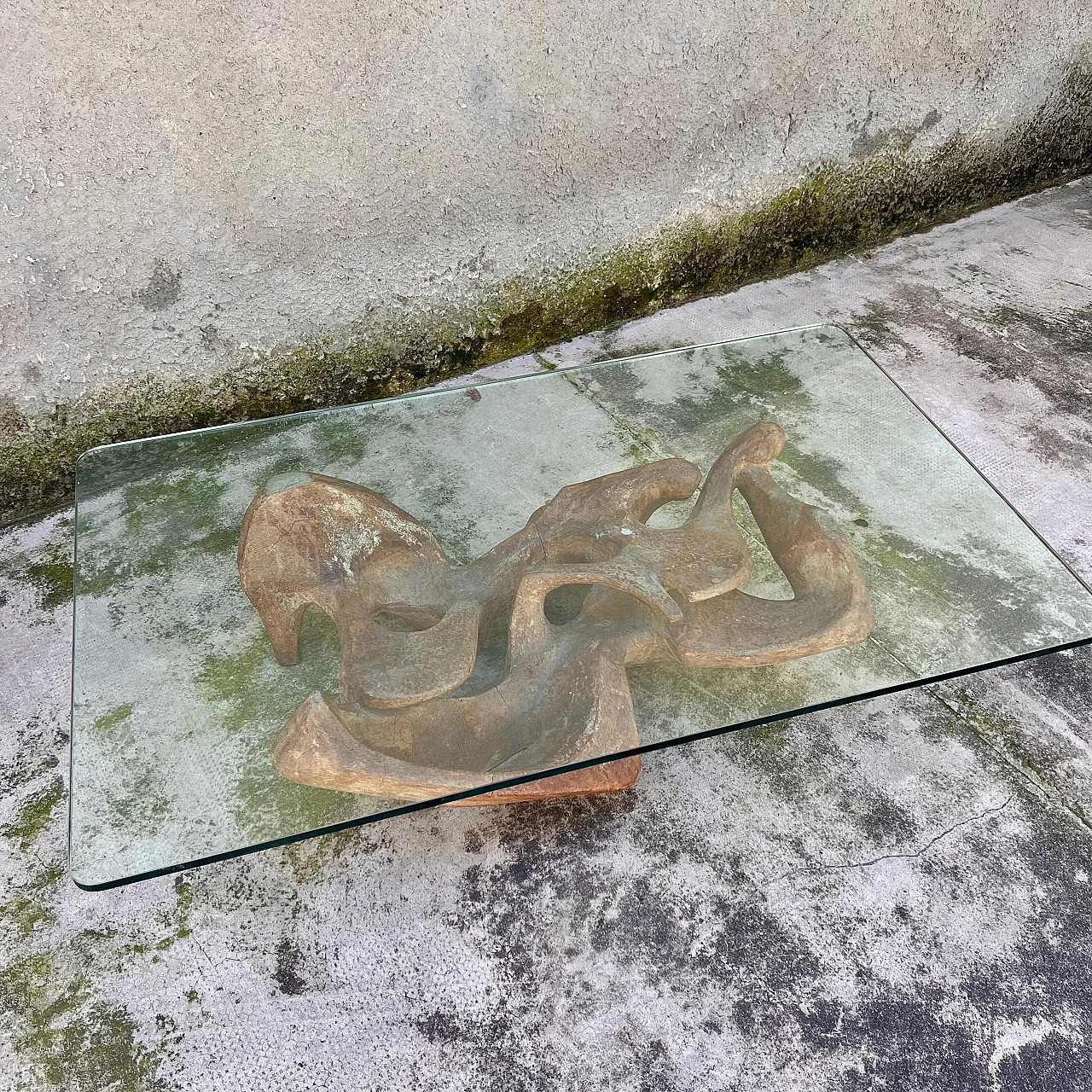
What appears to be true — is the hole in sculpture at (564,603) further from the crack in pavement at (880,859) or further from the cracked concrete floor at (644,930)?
the crack in pavement at (880,859)

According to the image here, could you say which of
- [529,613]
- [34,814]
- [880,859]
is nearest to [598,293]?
[529,613]

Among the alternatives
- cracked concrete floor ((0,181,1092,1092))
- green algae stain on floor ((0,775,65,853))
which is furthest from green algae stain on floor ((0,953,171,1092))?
green algae stain on floor ((0,775,65,853))

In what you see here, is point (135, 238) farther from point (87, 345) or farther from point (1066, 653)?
point (1066, 653)

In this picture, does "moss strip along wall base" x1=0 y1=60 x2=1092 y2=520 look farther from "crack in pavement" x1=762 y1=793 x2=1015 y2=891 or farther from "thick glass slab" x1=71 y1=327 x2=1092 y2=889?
"crack in pavement" x1=762 y1=793 x2=1015 y2=891

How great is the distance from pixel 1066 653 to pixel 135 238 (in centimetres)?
184

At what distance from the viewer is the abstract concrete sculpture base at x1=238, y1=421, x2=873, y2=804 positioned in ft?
3.83

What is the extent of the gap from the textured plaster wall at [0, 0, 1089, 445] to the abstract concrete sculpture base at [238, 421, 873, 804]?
79 cm

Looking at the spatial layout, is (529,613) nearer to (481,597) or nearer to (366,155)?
(481,597)

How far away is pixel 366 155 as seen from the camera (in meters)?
2.02

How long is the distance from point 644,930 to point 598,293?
1.66 m

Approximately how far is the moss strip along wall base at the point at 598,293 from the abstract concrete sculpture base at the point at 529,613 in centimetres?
82

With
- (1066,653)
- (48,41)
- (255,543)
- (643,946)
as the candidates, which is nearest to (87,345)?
(48,41)

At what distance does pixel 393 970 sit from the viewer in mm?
1275

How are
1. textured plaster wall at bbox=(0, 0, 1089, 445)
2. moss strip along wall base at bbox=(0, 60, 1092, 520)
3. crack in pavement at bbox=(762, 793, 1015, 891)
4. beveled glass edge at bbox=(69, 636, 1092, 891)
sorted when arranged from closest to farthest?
1. beveled glass edge at bbox=(69, 636, 1092, 891)
2. crack in pavement at bbox=(762, 793, 1015, 891)
3. textured plaster wall at bbox=(0, 0, 1089, 445)
4. moss strip along wall base at bbox=(0, 60, 1092, 520)
